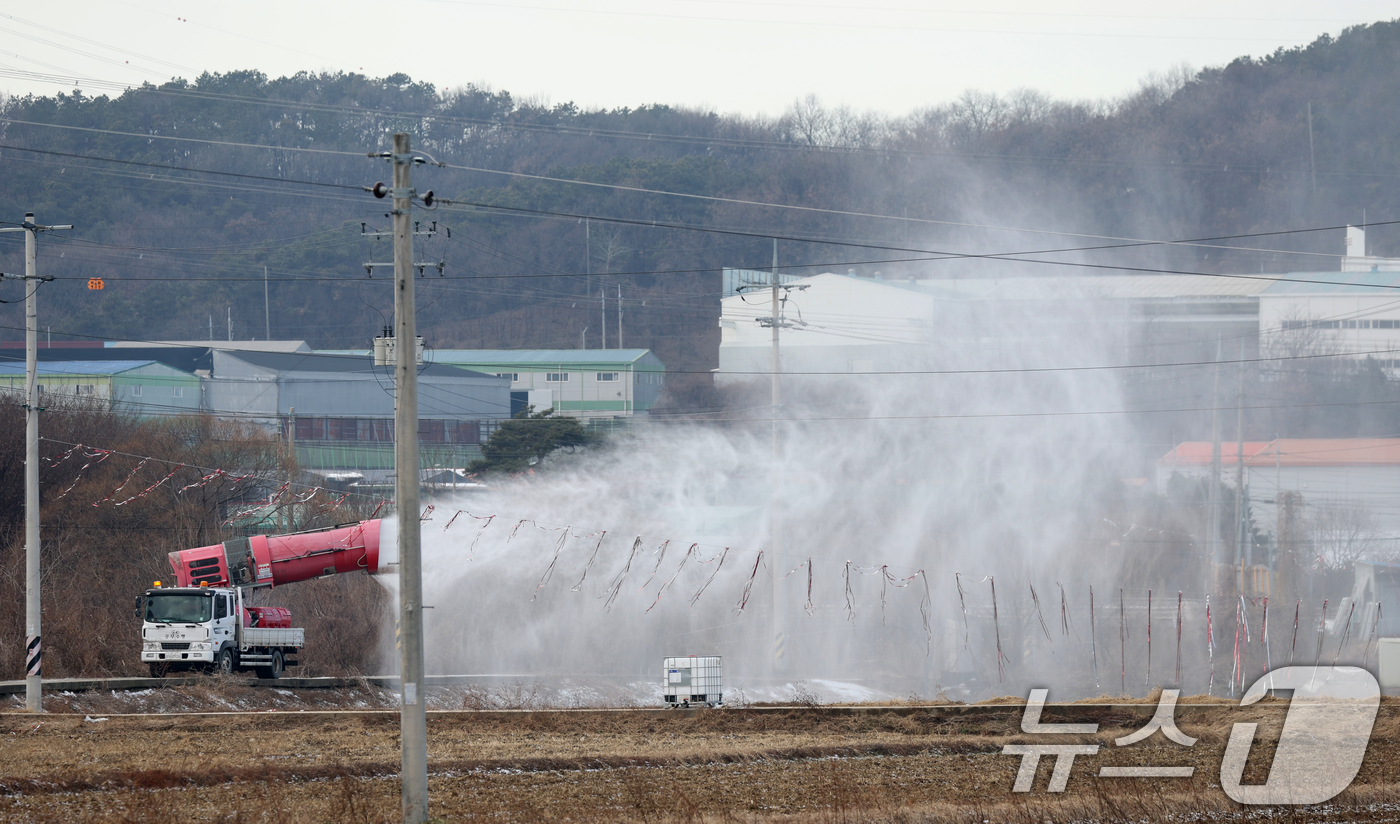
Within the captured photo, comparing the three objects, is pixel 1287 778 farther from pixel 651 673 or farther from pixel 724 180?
pixel 724 180

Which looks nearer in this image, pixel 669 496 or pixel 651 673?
pixel 651 673

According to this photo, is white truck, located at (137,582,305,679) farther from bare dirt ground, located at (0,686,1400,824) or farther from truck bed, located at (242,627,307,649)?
bare dirt ground, located at (0,686,1400,824)

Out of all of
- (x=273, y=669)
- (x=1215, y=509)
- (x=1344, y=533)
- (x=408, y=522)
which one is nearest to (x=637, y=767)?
(x=408, y=522)

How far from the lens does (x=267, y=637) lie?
3209 centimetres

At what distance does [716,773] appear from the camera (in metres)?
19.0

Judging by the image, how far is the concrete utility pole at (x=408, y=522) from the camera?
14.3 meters

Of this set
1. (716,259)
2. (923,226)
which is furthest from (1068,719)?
(716,259)

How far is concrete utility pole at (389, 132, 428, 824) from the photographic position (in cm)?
1430

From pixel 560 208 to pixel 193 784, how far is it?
328 feet

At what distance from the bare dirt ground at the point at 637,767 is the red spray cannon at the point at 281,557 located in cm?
637

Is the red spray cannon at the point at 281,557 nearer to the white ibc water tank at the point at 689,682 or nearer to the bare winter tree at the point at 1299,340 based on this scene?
the white ibc water tank at the point at 689,682

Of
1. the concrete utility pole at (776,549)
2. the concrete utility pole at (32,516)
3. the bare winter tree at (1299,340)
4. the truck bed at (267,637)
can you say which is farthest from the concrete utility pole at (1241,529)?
the concrete utility pole at (32,516)

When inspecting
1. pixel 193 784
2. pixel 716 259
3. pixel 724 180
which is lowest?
pixel 193 784

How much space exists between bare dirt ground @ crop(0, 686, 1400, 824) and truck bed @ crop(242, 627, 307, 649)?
623 centimetres
